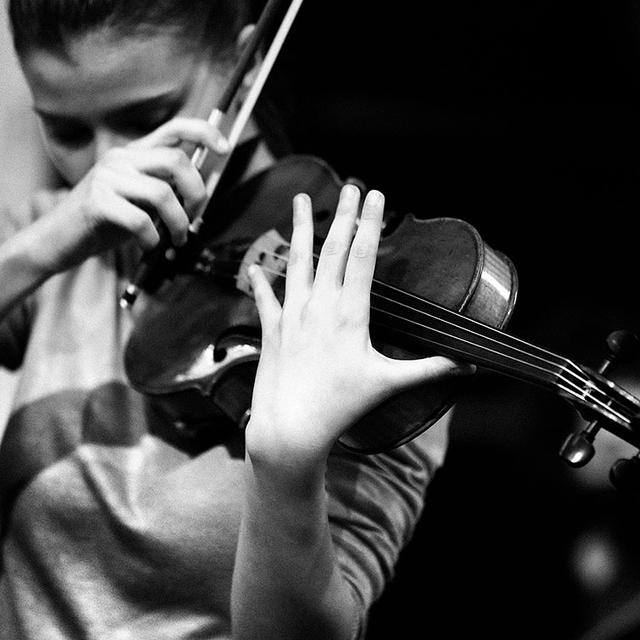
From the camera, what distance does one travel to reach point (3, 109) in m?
1.38

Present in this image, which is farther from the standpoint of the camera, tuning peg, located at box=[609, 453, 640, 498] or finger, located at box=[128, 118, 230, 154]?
finger, located at box=[128, 118, 230, 154]

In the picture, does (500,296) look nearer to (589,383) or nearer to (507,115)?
(589,383)

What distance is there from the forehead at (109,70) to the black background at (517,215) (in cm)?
32

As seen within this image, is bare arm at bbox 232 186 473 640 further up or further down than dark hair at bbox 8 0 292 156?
further down

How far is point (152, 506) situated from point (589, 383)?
484 millimetres

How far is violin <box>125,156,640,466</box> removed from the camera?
556mm

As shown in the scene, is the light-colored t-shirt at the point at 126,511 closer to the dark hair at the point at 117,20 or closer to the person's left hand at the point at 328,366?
the person's left hand at the point at 328,366

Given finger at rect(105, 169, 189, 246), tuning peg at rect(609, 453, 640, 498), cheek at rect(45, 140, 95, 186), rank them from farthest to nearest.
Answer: cheek at rect(45, 140, 95, 186) < finger at rect(105, 169, 189, 246) < tuning peg at rect(609, 453, 640, 498)

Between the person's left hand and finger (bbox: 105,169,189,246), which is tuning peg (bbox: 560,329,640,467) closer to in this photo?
the person's left hand

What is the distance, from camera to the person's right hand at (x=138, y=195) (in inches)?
29.5

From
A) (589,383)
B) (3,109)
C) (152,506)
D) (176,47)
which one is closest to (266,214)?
(176,47)

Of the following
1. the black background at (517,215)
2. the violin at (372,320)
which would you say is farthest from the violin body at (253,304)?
the black background at (517,215)

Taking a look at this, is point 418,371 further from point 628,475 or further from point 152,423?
point 152,423

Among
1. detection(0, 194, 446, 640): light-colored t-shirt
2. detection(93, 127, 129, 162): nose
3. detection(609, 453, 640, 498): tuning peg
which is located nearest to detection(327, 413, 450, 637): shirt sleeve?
detection(0, 194, 446, 640): light-colored t-shirt
